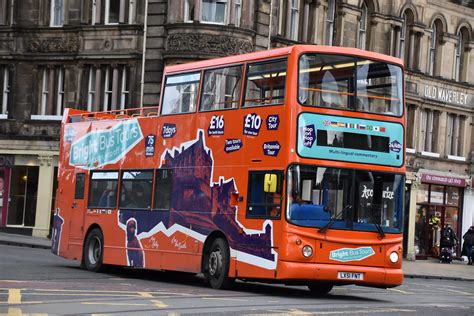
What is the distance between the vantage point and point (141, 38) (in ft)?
150

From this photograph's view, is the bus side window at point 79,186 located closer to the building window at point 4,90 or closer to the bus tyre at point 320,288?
the bus tyre at point 320,288

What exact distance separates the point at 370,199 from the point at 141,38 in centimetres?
2415

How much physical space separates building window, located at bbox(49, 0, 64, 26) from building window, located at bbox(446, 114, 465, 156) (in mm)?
19358

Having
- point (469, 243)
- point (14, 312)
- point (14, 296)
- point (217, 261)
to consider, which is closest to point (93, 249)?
point (217, 261)

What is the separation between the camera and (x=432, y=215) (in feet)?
184

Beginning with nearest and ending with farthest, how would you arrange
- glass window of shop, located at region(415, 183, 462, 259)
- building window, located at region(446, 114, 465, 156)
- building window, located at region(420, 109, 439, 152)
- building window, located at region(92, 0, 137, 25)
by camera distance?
1. building window, located at region(92, 0, 137, 25)
2. glass window of shop, located at region(415, 183, 462, 259)
3. building window, located at region(420, 109, 439, 152)
4. building window, located at region(446, 114, 465, 156)

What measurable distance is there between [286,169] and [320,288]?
372 cm

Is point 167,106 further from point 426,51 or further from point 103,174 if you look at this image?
point 426,51

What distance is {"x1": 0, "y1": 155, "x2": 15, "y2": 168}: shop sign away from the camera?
49.6 m

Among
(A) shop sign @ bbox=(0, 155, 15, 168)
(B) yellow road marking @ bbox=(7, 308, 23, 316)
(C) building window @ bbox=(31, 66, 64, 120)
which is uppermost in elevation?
(C) building window @ bbox=(31, 66, 64, 120)

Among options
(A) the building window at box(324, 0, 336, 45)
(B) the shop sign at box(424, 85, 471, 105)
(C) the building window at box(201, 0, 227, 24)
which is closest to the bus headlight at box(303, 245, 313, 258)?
(C) the building window at box(201, 0, 227, 24)

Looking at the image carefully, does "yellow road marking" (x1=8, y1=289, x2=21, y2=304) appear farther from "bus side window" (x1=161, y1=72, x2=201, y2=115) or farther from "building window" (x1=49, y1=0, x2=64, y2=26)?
"building window" (x1=49, y1=0, x2=64, y2=26)

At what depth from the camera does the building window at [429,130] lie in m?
56.4

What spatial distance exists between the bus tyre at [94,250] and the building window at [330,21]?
2338 cm
